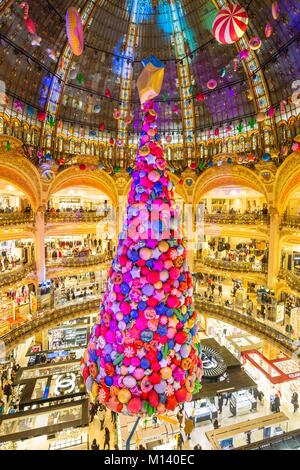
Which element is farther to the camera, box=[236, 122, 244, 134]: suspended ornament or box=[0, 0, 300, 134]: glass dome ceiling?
box=[236, 122, 244, 134]: suspended ornament

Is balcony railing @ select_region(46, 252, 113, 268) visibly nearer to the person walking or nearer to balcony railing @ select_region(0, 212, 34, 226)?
balcony railing @ select_region(0, 212, 34, 226)

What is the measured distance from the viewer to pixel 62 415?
11469 mm

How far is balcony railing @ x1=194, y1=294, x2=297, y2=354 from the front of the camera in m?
15.4

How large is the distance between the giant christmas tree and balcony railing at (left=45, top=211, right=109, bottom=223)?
18.3 metres

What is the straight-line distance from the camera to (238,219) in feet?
71.5

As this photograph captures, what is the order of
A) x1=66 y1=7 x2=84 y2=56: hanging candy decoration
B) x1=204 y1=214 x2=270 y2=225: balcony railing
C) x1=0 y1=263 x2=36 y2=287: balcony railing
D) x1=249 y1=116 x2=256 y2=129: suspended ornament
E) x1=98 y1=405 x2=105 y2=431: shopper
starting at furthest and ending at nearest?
x1=204 y1=214 x2=270 y2=225: balcony railing < x1=249 y1=116 x2=256 y2=129: suspended ornament < x1=0 y1=263 x2=36 y2=287: balcony railing < x1=98 y1=405 x2=105 y2=431: shopper < x1=66 y1=7 x2=84 y2=56: hanging candy decoration

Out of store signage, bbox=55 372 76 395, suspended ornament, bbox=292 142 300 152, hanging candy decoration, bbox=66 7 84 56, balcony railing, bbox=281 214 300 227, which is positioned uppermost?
hanging candy decoration, bbox=66 7 84 56

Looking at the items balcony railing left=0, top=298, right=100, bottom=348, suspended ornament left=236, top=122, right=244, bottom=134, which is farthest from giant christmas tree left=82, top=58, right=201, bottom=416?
suspended ornament left=236, top=122, right=244, bottom=134

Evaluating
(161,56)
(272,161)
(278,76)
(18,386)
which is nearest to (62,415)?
(18,386)

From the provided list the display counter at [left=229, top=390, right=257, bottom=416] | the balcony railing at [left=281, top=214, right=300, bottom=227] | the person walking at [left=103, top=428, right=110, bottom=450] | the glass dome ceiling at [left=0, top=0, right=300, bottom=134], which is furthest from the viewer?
the balcony railing at [left=281, top=214, right=300, bottom=227]

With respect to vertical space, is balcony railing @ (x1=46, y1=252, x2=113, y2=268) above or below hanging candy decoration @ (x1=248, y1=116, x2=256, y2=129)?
below

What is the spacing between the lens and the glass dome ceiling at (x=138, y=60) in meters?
16.5
